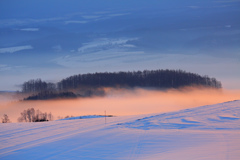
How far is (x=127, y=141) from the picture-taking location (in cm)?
1577

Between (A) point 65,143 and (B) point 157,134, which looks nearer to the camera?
(A) point 65,143

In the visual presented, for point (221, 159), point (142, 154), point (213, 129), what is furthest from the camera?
point (213, 129)

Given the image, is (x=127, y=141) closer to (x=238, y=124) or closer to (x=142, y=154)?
(x=142, y=154)

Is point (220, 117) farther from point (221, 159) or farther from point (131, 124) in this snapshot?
point (221, 159)

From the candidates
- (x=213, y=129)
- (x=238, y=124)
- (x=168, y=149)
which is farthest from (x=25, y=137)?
(x=238, y=124)

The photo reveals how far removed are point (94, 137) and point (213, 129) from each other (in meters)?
7.81

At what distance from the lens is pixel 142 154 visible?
1270 cm

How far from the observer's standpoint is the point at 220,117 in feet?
74.3

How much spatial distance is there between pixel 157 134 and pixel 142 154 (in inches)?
190

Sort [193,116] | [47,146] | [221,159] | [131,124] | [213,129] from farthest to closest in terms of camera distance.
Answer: [193,116]
[131,124]
[213,129]
[47,146]
[221,159]

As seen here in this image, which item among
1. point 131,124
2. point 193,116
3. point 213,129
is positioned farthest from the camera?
point 193,116

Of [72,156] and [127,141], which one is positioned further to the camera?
[127,141]

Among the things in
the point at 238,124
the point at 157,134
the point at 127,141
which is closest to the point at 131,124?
the point at 157,134

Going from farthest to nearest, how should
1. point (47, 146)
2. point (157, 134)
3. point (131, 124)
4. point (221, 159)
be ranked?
point (131, 124)
point (157, 134)
point (47, 146)
point (221, 159)
